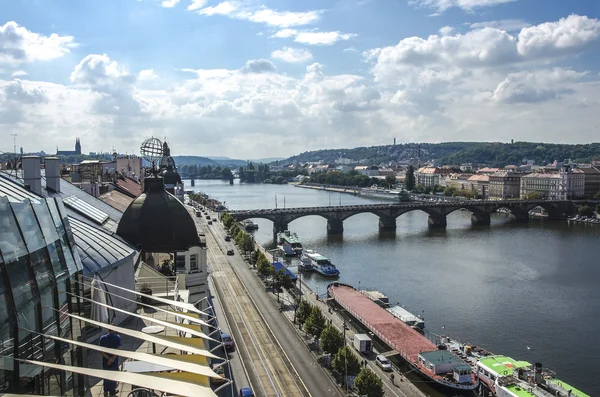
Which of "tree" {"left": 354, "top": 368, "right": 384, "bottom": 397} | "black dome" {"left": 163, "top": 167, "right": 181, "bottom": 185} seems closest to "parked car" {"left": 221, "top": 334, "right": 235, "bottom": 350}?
"tree" {"left": 354, "top": 368, "right": 384, "bottom": 397}

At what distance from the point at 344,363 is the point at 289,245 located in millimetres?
50072

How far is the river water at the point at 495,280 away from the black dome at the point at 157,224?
2495 centimetres

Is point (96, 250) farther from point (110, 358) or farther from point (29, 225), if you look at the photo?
point (29, 225)

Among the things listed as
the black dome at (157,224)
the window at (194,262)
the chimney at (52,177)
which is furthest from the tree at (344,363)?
the chimney at (52,177)

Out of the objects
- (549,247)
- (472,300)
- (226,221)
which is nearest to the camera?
(472,300)

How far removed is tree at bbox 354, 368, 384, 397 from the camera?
28.7 m

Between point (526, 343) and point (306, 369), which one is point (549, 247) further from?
point (306, 369)

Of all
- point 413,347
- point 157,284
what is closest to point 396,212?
point 413,347

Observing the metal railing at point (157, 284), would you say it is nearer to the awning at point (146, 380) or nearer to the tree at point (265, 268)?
the awning at point (146, 380)

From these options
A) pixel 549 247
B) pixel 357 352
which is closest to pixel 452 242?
pixel 549 247

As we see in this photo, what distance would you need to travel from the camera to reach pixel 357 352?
37.7 metres

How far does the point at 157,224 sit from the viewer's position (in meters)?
25.3

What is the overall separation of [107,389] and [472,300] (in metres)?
44.5

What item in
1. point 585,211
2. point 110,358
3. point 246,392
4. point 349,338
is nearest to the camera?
point 110,358
